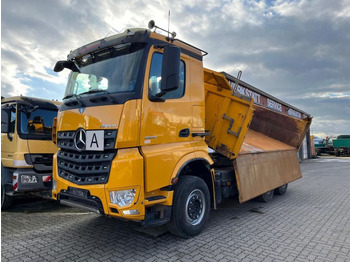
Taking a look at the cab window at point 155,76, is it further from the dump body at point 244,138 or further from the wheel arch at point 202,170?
the dump body at point 244,138

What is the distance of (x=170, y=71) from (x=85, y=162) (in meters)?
1.68

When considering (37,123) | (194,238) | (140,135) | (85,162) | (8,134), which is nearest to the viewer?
(140,135)

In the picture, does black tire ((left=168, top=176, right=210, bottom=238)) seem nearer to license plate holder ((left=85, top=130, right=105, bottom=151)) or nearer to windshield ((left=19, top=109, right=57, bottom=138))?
license plate holder ((left=85, top=130, right=105, bottom=151))

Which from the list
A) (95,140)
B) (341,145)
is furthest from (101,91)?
(341,145)

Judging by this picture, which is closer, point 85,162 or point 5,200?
point 85,162

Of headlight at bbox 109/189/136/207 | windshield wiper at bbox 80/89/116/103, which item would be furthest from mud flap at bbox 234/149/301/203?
windshield wiper at bbox 80/89/116/103

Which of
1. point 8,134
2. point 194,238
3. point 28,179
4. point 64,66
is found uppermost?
point 64,66

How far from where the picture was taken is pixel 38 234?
4.38 meters

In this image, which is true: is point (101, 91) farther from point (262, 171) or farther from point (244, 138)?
point (262, 171)

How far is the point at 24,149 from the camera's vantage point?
5.63m

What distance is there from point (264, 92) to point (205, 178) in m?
4.03

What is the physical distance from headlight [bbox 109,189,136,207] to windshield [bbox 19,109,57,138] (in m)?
3.65

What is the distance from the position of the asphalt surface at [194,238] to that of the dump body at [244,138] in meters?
0.70

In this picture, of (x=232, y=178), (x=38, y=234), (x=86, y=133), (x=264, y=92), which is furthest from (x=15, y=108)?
(x=264, y=92)
